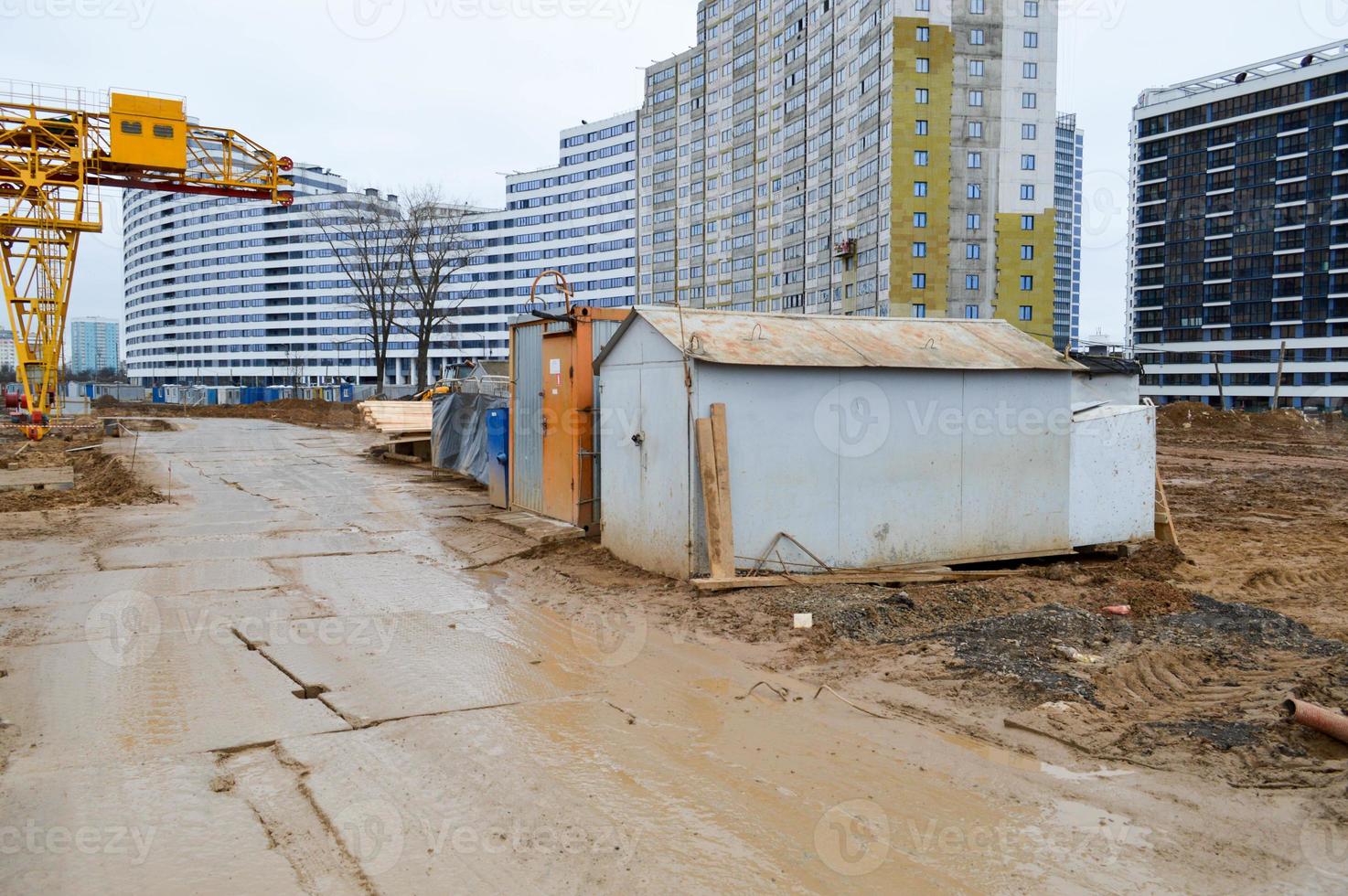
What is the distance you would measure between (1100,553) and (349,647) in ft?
29.0

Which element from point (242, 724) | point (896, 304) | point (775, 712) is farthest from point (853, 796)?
point (896, 304)

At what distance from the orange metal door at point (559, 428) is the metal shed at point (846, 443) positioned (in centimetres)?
110

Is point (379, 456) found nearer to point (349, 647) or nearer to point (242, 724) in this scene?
point (349, 647)

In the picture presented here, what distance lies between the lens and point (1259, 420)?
40.8m

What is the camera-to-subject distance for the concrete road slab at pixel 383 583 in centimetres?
912

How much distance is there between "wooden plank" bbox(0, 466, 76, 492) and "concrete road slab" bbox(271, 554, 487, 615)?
10.7 metres

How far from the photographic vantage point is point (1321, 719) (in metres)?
5.27

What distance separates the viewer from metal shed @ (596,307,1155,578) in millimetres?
9594
